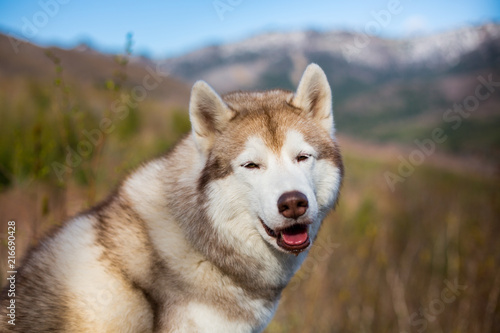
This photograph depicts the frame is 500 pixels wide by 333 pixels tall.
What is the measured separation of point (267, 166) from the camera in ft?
10.1

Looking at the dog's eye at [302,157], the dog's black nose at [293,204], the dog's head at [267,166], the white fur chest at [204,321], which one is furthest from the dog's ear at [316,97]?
the white fur chest at [204,321]

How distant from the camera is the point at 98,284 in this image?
9.13ft

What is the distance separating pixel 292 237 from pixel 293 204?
0.37m

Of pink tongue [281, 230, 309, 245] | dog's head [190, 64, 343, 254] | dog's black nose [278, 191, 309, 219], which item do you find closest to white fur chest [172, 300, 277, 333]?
dog's head [190, 64, 343, 254]

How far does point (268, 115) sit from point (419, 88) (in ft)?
602

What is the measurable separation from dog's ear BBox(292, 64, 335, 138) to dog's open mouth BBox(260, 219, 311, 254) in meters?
1.06

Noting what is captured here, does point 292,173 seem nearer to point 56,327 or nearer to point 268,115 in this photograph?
point 268,115

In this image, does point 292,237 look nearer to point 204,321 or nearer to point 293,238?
point 293,238

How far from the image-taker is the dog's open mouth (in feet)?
9.86

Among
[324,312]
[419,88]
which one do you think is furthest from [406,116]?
[324,312]

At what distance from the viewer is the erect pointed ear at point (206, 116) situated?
316 centimetres

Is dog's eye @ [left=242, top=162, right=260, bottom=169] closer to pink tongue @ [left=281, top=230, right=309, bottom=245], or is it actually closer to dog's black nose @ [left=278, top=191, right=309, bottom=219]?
dog's black nose @ [left=278, top=191, right=309, bottom=219]

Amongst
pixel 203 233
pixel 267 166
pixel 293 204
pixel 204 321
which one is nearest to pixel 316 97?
pixel 267 166

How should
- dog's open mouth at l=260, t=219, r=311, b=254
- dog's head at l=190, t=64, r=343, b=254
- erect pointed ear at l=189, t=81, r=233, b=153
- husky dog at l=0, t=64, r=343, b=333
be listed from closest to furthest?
husky dog at l=0, t=64, r=343, b=333 < dog's head at l=190, t=64, r=343, b=254 < dog's open mouth at l=260, t=219, r=311, b=254 < erect pointed ear at l=189, t=81, r=233, b=153
